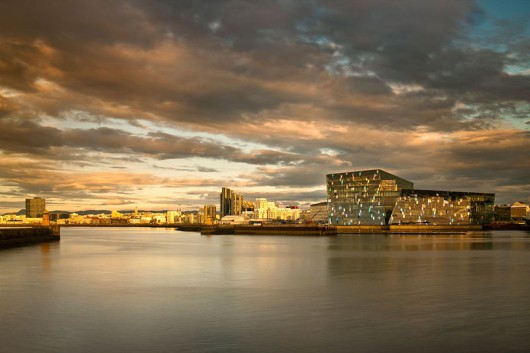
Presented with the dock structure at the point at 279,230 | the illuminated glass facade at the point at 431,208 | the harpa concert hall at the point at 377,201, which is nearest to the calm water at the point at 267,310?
the dock structure at the point at 279,230

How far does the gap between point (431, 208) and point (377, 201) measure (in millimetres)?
23742

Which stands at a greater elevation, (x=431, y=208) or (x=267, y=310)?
(x=431, y=208)

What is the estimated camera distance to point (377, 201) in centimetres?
17838

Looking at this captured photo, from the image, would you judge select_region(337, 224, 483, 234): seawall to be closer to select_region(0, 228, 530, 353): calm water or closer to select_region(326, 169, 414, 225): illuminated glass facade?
select_region(326, 169, 414, 225): illuminated glass facade

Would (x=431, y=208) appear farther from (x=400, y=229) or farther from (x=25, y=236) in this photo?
(x=25, y=236)

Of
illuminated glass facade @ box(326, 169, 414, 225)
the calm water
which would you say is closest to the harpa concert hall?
illuminated glass facade @ box(326, 169, 414, 225)

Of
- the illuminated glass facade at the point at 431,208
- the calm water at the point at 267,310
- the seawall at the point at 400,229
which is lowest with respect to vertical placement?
the seawall at the point at 400,229

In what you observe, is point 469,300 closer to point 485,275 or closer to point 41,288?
point 485,275

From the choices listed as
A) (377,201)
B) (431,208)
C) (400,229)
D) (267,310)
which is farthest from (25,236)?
(431,208)

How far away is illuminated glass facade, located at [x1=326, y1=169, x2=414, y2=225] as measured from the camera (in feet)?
585

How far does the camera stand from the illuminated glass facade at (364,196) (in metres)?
178

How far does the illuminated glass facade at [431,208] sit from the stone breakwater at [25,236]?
378 ft

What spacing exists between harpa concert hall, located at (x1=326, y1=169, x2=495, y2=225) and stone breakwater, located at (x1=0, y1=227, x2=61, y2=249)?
4024 inches

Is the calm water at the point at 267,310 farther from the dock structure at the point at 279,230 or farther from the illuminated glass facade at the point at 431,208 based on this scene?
the illuminated glass facade at the point at 431,208
